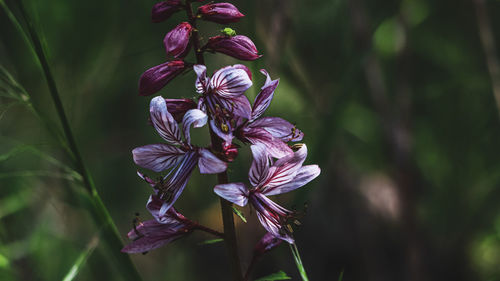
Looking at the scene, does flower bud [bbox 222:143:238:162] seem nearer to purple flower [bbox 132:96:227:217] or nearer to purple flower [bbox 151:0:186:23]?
purple flower [bbox 132:96:227:217]

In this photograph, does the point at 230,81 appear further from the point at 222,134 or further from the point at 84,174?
the point at 84,174

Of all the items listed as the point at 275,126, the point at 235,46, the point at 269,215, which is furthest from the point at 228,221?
the point at 235,46

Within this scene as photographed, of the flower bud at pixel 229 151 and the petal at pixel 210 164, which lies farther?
the flower bud at pixel 229 151

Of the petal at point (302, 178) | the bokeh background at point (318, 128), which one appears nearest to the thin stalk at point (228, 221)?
the petal at point (302, 178)

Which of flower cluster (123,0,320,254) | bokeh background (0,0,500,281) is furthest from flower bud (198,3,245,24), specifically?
bokeh background (0,0,500,281)

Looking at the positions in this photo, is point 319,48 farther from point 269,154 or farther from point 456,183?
point 269,154

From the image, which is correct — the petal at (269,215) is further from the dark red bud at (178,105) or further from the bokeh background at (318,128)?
the bokeh background at (318,128)
